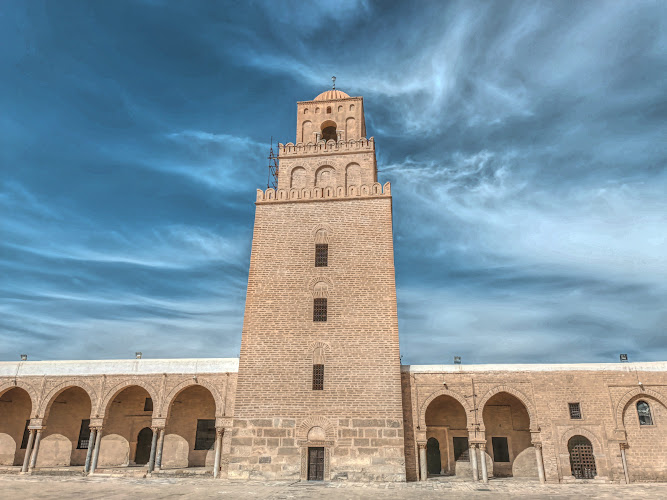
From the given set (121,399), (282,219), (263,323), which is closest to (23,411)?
(121,399)

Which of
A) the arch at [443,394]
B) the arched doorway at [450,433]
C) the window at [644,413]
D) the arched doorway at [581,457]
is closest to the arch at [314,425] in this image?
the arch at [443,394]

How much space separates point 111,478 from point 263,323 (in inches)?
303

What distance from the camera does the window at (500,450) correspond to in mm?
17891

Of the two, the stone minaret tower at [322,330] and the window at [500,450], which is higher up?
the stone minaret tower at [322,330]

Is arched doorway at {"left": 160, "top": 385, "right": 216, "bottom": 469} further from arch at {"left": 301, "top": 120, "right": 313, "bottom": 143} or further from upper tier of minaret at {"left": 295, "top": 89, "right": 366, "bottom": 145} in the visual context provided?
upper tier of minaret at {"left": 295, "top": 89, "right": 366, "bottom": 145}

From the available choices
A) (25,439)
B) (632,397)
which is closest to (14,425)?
(25,439)

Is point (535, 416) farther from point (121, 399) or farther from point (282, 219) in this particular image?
point (121, 399)

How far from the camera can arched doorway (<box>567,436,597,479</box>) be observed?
50.7ft

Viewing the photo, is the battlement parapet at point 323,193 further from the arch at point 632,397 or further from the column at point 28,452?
the column at point 28,452

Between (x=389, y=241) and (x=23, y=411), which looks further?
(x=23, y=411)

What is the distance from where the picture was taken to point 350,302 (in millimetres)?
16516

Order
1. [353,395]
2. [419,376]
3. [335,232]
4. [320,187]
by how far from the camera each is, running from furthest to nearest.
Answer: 1. [320,187]
2. [335,232]
3. [419,376]
4. [353,395]

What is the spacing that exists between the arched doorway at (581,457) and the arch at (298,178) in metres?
14.1

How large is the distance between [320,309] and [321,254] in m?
2.24
